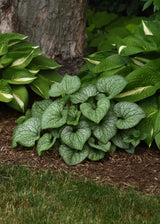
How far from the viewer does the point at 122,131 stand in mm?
3721

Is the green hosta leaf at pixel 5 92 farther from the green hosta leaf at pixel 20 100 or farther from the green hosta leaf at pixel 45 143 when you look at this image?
the green hosta leaf at pixel 45 143

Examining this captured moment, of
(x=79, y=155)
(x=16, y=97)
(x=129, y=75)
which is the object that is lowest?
(x=79, y=155)

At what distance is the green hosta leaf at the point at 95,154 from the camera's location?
351 cm

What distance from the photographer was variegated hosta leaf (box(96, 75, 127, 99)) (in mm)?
3627

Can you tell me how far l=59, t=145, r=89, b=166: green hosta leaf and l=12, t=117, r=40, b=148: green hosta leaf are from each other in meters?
0.32

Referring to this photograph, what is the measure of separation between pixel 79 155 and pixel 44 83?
120 cm

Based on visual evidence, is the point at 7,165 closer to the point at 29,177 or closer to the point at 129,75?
the point at 29,177

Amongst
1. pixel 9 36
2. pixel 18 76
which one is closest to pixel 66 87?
pixel 18 76

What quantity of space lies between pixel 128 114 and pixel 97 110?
354mm

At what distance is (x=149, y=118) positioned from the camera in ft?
12.3

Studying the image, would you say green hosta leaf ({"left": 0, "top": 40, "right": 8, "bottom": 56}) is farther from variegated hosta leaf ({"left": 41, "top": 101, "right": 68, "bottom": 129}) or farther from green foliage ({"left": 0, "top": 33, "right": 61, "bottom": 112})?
variegated hosta leaf ({"left": 41, "top": 101, "right": 68, "bottom": 129})

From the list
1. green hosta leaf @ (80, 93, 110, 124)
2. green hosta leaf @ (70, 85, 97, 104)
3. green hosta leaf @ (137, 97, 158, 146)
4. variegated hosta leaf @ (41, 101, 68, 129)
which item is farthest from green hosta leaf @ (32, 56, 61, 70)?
green hosta leaf @ (137, 97, 158, 146)

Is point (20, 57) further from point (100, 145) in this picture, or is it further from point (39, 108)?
point (100, 145)

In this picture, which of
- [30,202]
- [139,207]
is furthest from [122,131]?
[30,202]
